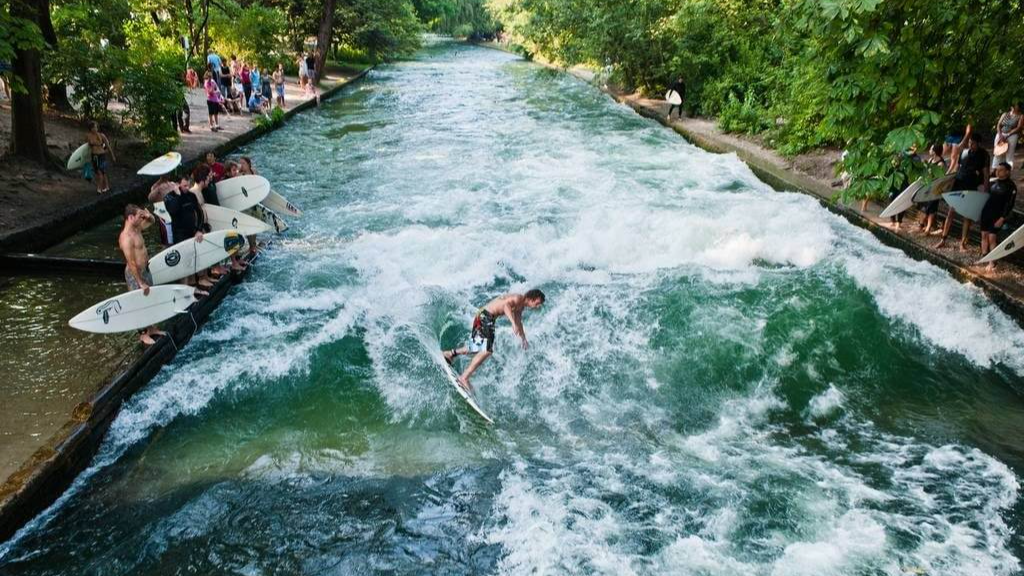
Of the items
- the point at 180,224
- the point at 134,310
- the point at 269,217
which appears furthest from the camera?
the point at 269,217

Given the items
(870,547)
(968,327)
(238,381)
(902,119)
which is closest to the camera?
(870,547)

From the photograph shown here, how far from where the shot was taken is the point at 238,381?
309 inches

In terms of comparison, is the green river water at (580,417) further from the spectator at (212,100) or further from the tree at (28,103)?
the spectator at (212,100)

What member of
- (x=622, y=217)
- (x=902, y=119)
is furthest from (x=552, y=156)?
(x=902, y=119)

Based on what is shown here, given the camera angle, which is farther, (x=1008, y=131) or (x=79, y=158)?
(x=79, y=158)

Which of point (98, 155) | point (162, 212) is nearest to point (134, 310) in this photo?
point (162, 212)

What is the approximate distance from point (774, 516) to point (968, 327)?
510 centimetres

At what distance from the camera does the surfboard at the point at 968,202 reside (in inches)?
395

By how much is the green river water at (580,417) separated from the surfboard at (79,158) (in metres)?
3.92

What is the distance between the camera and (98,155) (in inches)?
489

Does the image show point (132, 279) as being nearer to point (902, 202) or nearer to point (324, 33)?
point (902, 202)

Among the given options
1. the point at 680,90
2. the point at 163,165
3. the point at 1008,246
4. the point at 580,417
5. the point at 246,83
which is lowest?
the point at 580,417

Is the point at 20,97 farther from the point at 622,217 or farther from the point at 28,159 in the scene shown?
the point at 622,217

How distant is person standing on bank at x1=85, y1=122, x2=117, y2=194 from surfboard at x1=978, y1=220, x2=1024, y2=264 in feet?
47.8
